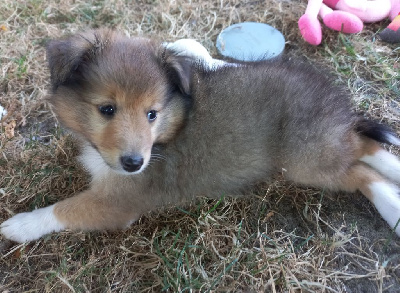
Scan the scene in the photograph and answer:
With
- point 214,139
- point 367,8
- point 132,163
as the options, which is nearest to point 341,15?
point 367,8

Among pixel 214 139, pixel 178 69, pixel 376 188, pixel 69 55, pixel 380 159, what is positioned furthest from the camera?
pixel 380 159

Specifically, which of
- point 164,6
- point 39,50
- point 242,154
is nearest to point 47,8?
point 39,50

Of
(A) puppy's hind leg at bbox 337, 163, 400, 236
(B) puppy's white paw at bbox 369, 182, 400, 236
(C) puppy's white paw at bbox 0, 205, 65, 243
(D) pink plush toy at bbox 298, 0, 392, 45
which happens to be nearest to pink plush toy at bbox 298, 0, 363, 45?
(D) pink plush toy at bbox 298, 0, 392, 45

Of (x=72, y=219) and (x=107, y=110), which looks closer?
(x=107, y=110)

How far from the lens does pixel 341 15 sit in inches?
160

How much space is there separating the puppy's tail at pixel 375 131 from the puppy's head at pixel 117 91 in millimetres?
1262

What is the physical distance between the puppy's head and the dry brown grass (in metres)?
0.65

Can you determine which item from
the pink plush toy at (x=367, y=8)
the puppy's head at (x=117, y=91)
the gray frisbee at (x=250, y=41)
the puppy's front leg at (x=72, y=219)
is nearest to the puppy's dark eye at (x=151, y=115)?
the puppy's head at (x=117, y=91)

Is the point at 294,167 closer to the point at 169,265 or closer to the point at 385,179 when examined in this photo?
the point at 385,179

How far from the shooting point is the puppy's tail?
9.16ft

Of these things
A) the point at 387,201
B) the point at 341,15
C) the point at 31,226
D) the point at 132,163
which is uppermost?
the point at 341,15

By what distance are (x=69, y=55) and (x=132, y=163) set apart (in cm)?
68

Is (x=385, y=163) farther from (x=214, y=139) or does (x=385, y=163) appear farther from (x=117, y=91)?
(x=117, y=91)

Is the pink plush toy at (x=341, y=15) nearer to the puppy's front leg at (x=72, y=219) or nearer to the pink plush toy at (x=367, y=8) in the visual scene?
the pink plush toy at (x=367, y=8)
